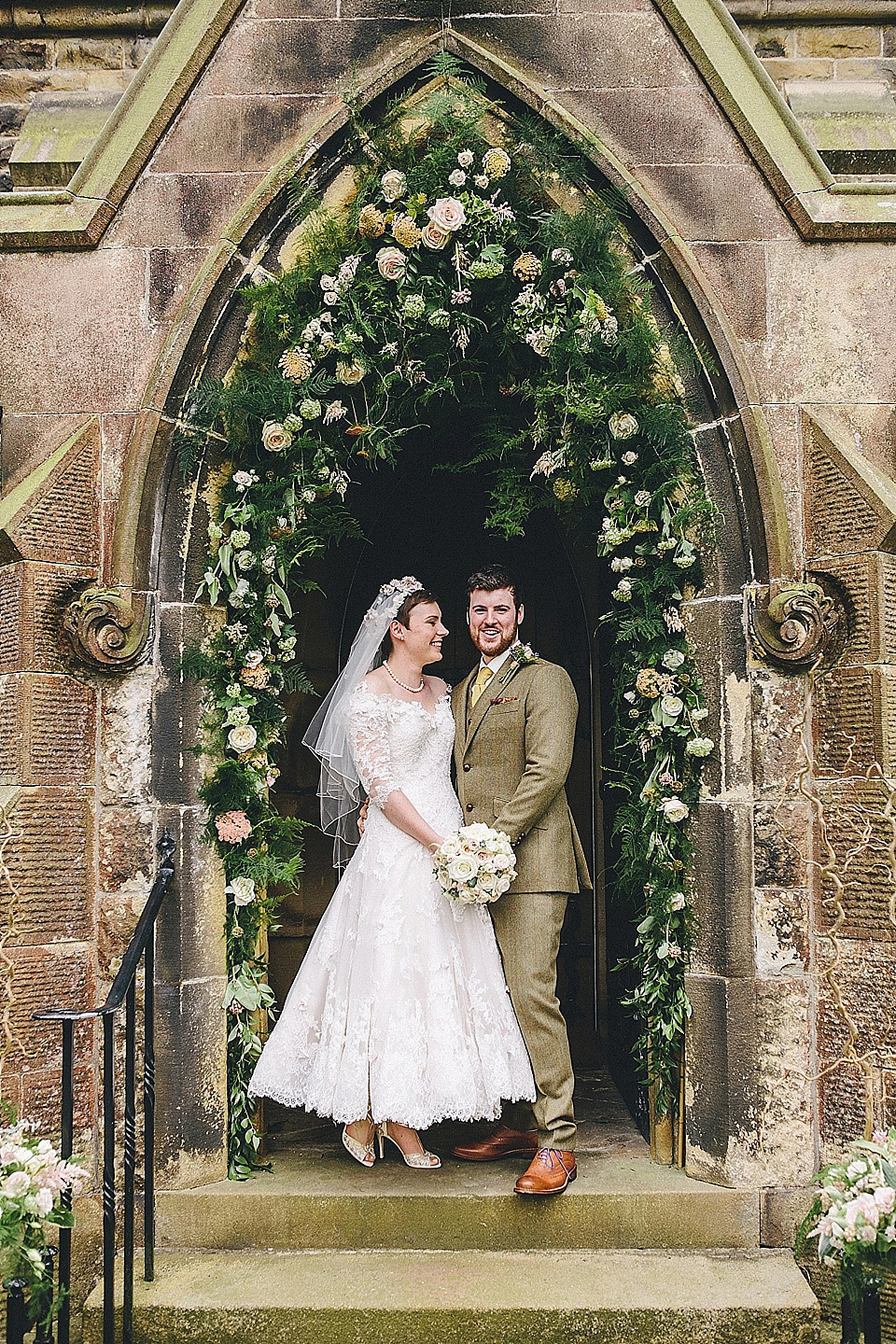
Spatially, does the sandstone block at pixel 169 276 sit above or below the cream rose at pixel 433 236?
below

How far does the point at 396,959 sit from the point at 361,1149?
82 centimetres

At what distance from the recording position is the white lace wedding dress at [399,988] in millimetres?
4273

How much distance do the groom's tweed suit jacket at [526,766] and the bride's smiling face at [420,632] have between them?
28cm

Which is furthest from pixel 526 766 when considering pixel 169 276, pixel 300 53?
pixel 300 53

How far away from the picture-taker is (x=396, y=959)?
4.41m

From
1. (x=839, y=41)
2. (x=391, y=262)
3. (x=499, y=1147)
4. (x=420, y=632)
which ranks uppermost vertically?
(x=839, y=41)

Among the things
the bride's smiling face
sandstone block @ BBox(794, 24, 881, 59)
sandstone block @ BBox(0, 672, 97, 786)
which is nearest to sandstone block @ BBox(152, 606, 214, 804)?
sandstone block @ BBox(0, 672, 97, 786)

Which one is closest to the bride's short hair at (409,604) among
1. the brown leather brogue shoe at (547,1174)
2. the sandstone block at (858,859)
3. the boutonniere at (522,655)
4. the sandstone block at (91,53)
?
the boutonniere at (522,655)

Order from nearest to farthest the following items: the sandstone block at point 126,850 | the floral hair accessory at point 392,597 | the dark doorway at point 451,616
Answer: the sandstone block at point 126,850 → the floral hair accessory at point 392,597 → the dark doorway at point 451,616

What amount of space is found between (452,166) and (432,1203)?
387 centimetres

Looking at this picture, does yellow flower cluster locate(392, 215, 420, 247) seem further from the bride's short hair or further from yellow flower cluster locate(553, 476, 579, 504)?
the bride's short hair

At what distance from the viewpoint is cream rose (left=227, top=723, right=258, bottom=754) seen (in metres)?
4.52

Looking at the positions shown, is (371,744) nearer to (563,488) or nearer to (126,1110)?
(563,488)

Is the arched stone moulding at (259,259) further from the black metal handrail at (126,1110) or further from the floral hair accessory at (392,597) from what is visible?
the black metal handrail at (126,1110)
